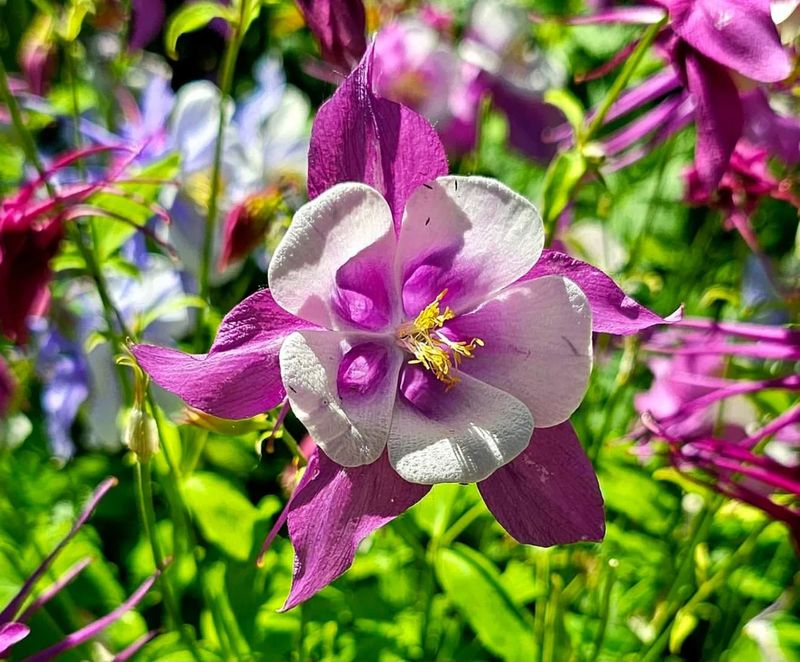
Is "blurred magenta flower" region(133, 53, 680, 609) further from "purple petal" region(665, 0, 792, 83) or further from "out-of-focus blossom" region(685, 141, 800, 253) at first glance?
"out-of-focus blossom" region(685, 141, 800, 253)

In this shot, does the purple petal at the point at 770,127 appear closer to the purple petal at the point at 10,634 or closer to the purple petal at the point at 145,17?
the purple petal at the point at 10,634

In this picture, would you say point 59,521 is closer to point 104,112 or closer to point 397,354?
point 104,112

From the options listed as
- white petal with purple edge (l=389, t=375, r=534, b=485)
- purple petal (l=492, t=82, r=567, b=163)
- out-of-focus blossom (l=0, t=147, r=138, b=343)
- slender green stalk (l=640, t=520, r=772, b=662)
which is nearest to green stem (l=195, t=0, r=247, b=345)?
out-of-focus blossom (l=0, t=147, r=138, b=343)

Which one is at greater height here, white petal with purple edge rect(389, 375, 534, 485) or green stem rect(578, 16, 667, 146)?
green stem rect(578, 16, 667, 146)

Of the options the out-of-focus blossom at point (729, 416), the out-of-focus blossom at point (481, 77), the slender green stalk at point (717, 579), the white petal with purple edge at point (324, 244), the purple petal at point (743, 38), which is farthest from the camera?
the out-of-focus blossom at point (481, 77)

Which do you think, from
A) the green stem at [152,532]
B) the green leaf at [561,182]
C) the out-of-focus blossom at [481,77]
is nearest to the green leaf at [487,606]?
the green stem at [152,532]

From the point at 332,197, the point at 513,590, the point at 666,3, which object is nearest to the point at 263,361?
the point at 332,197
